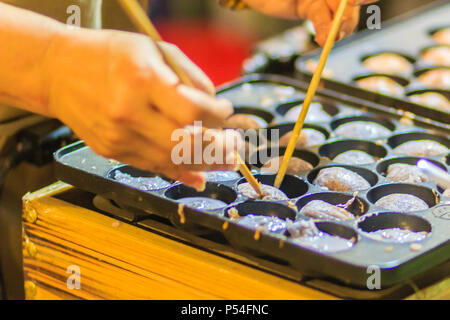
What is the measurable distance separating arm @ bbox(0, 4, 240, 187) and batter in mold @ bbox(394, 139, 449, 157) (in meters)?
0.69

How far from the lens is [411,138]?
1775 millimetres

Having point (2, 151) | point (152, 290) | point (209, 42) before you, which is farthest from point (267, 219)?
point (209, 42)

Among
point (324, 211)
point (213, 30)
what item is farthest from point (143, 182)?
point (213, 30)

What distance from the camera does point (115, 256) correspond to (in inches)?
56.7

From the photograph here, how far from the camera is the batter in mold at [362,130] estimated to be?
1796 millimetres

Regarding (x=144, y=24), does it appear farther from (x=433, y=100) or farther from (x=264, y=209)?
(x=433, y=100)

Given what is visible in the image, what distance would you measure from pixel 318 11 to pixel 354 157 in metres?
0.41

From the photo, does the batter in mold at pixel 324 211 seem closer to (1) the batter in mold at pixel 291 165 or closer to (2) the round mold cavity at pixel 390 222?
(2) the round mold cavity at pixel 390 222

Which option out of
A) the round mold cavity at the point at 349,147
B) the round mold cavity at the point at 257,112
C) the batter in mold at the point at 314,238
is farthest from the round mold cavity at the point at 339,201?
the round mold cavity at the point at 257,112

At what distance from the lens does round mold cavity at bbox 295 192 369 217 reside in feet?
4.71

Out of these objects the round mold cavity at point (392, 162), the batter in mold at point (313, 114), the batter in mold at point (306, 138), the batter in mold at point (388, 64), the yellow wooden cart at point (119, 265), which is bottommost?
the yellow wooden cart at point (119, 265)

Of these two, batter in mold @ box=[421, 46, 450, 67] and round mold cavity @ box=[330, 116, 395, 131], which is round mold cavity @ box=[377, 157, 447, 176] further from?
batter in mold @ box=[421, 46, 450, 67]

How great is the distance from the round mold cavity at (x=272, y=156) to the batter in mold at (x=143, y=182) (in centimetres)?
25

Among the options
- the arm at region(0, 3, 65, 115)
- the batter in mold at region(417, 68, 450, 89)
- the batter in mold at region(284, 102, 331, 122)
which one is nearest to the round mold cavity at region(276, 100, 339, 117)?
the batter in mold at region(284, 102, 331, 122)
